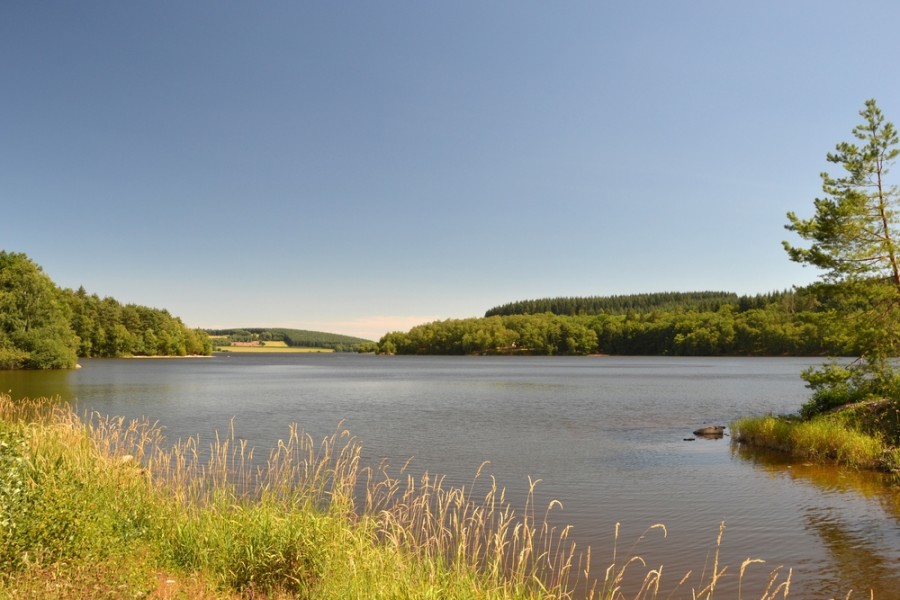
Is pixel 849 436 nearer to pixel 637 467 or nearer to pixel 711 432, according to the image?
pixel 637 467

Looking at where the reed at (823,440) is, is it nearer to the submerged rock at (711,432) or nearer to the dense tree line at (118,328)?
the submerged rock at (711,432)

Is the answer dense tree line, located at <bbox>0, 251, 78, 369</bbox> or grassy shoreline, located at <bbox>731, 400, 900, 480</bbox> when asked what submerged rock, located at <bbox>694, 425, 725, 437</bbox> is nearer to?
grassy shoreline, located at <bbox>731, 400, 900, 480</bbox>

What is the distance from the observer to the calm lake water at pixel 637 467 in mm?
12625

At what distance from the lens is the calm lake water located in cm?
1262

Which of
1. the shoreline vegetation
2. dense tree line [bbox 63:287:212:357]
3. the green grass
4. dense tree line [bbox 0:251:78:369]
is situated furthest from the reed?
dense tree line [bbox 63:287:212:357]

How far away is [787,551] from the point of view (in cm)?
1291

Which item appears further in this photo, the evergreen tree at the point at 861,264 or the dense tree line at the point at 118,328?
the dense tree line at the point at 118,328

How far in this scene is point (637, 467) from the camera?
72.6 ft

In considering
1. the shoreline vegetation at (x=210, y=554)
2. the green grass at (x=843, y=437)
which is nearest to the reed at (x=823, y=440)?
the green grass at (x=843, y=437)

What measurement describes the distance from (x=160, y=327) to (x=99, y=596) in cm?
18353

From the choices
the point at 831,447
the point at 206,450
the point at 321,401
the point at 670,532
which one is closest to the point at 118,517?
the point at 670,532

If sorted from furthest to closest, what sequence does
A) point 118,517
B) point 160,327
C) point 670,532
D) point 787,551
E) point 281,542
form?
point 160,327, point 670,532, point 787,551, point 118,517, point 281,542

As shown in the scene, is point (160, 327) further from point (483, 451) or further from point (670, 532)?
point (670, 532)

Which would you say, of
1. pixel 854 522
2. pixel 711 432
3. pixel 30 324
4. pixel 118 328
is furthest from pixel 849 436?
pixel 118 328
